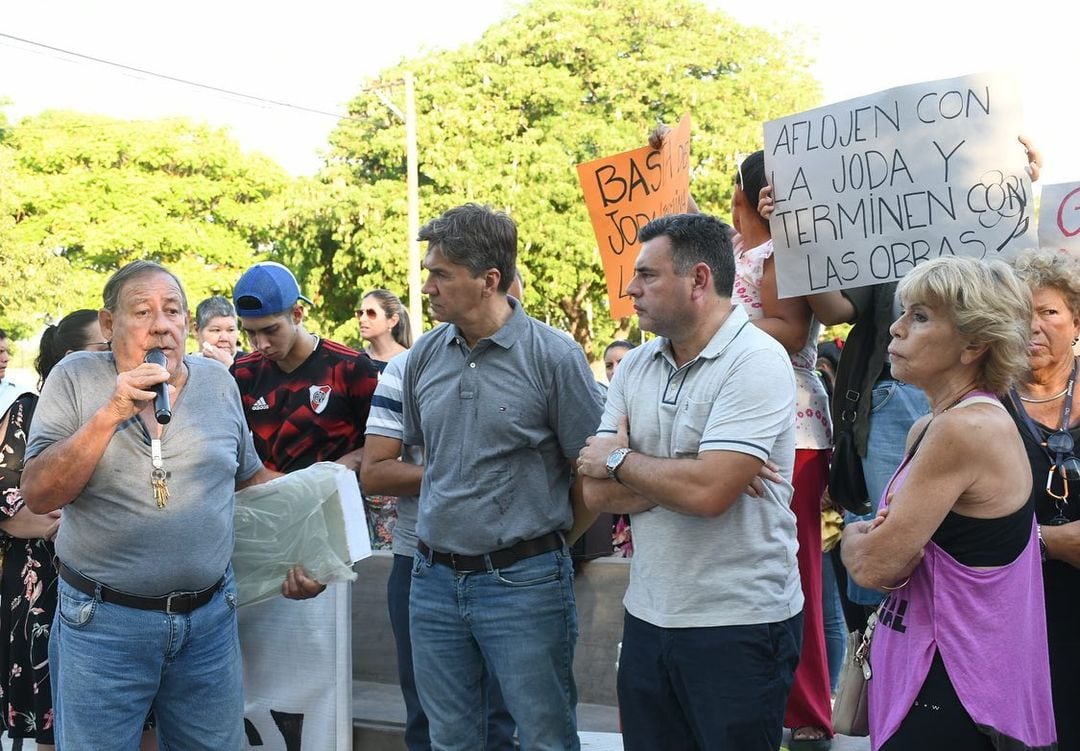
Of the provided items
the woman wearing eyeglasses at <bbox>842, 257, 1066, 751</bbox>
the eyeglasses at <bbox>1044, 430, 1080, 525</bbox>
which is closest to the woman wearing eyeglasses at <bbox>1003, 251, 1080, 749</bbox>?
the eyeglasses at <bbox>1044, 430, 1080, 525</bbox>

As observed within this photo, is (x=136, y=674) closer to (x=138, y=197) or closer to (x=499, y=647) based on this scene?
(x=499, y=647)

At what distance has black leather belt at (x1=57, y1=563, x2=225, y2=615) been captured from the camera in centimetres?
370

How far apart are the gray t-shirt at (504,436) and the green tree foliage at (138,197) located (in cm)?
3166

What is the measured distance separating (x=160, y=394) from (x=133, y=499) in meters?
0.42

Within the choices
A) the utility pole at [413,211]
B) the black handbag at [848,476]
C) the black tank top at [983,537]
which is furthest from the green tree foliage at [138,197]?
the black tank top at [983,537]

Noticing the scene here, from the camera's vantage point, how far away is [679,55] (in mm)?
25188

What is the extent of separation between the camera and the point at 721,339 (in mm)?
3213

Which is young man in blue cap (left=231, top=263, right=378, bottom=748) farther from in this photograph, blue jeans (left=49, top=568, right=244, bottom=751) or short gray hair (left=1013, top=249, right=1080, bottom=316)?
short gray hair (left=1013, top=249, right=1080, bottom=316)

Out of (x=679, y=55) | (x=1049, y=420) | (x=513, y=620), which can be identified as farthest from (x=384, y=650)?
(x=679, y=55)

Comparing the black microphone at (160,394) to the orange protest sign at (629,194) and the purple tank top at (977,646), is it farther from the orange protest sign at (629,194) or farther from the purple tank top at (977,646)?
A: the purple tank top at (977,646)

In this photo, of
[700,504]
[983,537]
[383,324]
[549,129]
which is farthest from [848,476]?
[549,129]

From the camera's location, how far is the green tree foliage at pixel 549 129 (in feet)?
77.9

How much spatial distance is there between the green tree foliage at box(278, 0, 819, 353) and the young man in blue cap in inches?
735

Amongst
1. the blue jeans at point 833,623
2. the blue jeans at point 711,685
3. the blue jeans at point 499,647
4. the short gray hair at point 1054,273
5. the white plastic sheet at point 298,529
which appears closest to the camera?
the blue jeans at point 711,685
